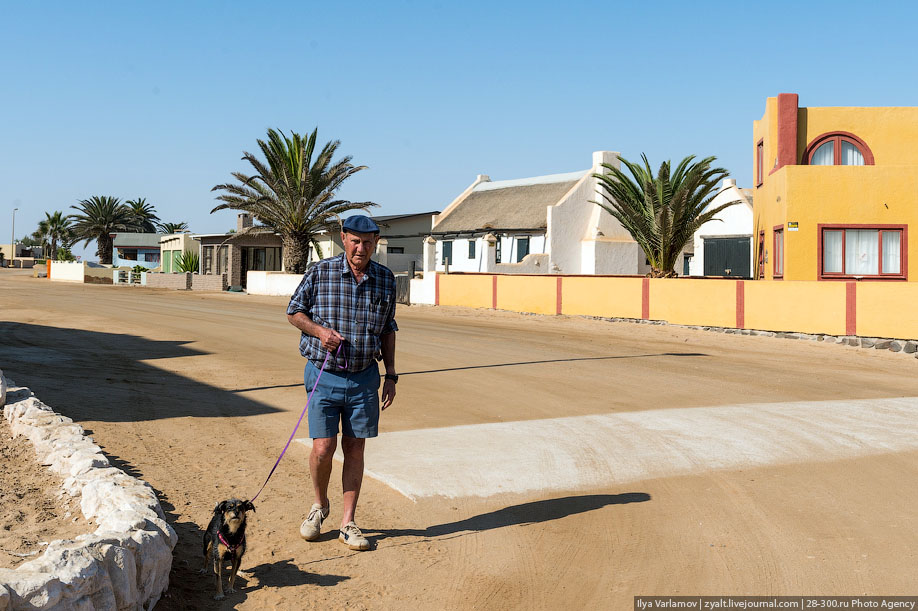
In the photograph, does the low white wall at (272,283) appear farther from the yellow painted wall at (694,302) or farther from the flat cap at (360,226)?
the flat cap at (360,226)

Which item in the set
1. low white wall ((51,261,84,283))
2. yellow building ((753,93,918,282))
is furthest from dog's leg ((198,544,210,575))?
low white wall ((51,261,84,283))

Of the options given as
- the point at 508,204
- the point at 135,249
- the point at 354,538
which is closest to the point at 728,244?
the point at 508,204

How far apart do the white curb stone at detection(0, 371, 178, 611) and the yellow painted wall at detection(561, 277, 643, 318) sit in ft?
68.5

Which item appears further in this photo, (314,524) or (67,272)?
(67,272)

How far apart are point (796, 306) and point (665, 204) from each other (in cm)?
871

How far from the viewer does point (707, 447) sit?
8.27 meters

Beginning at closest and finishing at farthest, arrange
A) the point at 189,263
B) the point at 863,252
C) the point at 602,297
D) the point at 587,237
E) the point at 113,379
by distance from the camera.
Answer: the point at 113,379
the point at 863,252
the point at 602,297
the point at 587,237
the point at 189,263

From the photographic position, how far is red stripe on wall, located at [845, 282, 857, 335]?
1992 centimetres

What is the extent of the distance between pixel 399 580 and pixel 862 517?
3524 mm

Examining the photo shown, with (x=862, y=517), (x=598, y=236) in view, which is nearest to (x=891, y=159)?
(x=598, y=236)

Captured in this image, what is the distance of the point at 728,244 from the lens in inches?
1585

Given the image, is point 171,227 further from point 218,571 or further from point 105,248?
point 218,571

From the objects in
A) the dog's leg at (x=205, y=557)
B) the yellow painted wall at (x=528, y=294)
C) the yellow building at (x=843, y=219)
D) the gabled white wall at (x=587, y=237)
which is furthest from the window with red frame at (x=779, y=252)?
the dog's leg at (x=205, y=557)

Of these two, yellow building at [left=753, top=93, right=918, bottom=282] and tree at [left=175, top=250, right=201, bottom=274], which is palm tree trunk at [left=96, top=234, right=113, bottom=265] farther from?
yellow building at [left=753, top=93, right=918, bottom=282]
